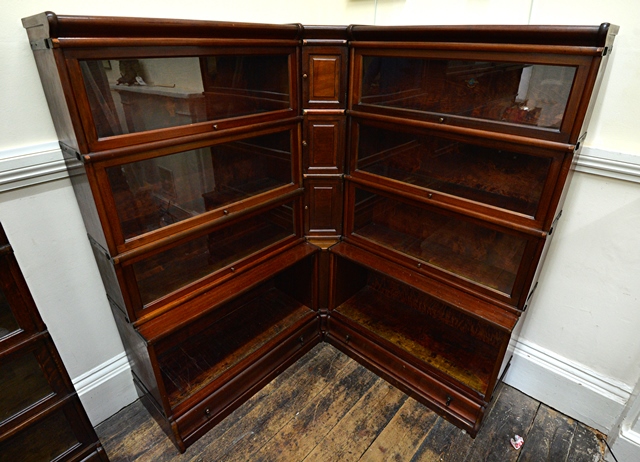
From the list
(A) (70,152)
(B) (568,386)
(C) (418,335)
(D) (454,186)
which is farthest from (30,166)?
(B) (568,386)

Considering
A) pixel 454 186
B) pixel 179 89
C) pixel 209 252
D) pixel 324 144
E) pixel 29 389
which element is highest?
pixel 179 89

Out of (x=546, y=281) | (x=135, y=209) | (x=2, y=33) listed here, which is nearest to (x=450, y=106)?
(x=546, y=281)

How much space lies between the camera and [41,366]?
3.84 ft

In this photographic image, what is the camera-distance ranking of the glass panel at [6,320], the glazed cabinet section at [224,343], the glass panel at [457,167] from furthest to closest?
the glazed cabinet section at [224,343] < the glass panel at [457,167] < the glass panel at [6,320]

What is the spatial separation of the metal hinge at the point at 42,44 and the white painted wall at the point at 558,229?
60 mm

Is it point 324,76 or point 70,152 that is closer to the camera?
point 70,152

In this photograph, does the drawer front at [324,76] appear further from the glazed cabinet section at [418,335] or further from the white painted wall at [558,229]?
the glazed cabinet section at [418,335]

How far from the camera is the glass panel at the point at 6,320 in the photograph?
1065mm

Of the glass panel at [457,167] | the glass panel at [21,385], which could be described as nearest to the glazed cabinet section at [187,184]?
the glass panel at [457,167]

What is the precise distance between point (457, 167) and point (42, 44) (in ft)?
4.74

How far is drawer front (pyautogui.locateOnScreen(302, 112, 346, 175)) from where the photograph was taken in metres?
1.63

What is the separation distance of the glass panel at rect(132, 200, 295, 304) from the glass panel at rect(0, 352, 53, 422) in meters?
0.37

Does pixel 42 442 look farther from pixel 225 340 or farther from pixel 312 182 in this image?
pixel 312 182

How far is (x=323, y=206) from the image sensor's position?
180 centimetres
